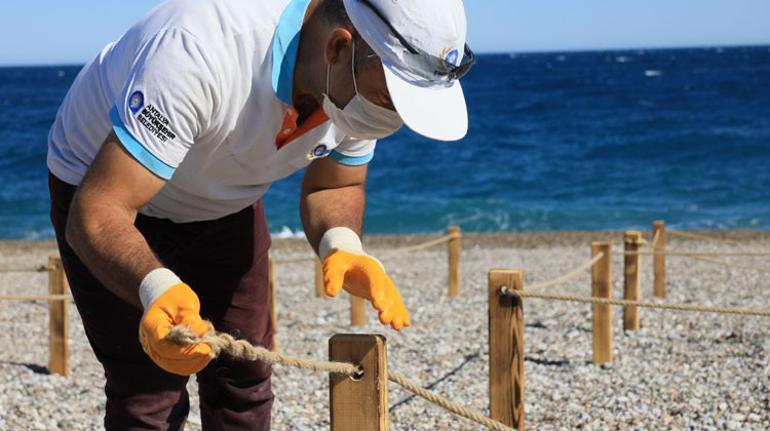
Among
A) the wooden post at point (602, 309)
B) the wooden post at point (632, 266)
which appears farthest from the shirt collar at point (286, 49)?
the wooden post at point (632, 266)

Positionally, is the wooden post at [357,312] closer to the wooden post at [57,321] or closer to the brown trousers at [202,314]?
the wooden post at [57,321]

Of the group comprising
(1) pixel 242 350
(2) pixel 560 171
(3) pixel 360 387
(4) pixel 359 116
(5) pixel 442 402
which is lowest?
(5) pixel 442 402

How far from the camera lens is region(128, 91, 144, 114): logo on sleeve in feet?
7.15

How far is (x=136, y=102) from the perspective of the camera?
219 centimetres

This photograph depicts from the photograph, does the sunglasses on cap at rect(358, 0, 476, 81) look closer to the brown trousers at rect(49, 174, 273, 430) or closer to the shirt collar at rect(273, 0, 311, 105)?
the shirt collar at rect(273, 0, 311, 105)

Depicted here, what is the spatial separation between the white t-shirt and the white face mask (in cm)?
12

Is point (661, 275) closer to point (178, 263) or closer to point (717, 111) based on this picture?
point (178, 263)

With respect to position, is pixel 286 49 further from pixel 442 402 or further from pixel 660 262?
pixel 660 262

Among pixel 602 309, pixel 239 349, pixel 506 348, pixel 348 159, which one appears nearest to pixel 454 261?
pixel 602 309

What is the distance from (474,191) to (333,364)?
1984cm

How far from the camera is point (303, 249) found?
14.3 m

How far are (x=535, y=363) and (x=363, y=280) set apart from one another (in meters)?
4.05

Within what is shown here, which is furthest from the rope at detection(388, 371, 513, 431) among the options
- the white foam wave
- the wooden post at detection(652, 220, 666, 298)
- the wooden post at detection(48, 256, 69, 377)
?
the white foam wave

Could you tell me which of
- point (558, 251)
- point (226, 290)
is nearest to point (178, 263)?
point (226, 290)
